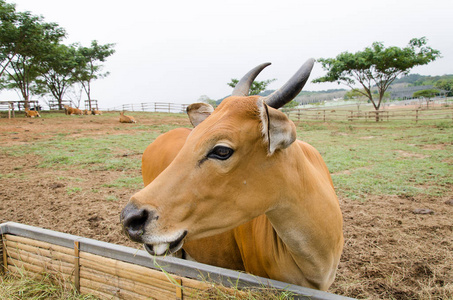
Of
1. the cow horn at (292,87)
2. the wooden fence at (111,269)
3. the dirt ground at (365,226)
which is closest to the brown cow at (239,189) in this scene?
the cow horn at (292,87)

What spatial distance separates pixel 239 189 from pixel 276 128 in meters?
0.41

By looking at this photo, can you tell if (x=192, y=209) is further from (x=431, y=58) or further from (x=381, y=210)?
(x=431, y=58)

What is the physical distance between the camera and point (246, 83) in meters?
2.44

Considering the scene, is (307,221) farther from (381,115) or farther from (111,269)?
(381,115)

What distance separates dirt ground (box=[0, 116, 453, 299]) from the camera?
321 cm

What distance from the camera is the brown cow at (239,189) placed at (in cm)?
160

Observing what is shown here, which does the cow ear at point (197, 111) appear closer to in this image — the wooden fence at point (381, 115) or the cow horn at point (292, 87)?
the cow horn at point (292, 87)

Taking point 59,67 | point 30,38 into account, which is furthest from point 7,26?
point 59,67

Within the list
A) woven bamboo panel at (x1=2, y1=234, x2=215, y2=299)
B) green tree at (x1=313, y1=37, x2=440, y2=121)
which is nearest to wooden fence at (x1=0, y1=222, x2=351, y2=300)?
woven bamboo panel at (x1=2, y1=234, x2=215, y2=299)

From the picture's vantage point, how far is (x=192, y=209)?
167 cm

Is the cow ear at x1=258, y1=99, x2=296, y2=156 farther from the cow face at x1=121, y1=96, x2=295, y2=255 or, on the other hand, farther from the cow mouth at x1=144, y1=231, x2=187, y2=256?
the cow mouth at x1=144, y1=231, x2=187, y2=256

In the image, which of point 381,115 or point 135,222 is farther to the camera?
point 381,115

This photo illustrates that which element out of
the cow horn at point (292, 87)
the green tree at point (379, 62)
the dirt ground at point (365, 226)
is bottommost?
the dirt ground at point (365, 226)

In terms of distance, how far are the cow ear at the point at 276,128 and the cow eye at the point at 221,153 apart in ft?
0.74
